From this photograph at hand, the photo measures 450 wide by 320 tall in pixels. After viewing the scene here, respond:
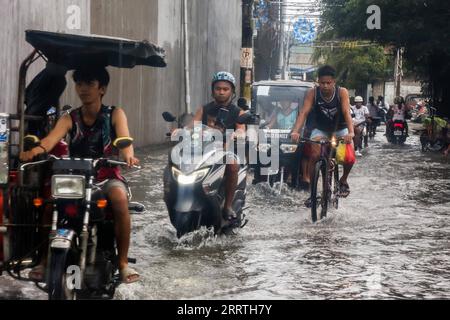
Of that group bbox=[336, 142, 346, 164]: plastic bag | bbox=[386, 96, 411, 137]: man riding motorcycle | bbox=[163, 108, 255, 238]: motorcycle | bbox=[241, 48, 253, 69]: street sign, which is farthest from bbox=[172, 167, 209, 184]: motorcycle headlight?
bbox=[386, 96, 411, 137]: man riding motorcycle

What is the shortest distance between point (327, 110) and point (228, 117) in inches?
83.3

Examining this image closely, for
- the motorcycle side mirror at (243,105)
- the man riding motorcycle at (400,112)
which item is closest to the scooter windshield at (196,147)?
the motorcycle side mirror at (243,105)

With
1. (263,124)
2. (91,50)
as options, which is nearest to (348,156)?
(263,124)

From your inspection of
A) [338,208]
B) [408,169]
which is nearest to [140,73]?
[408,169]

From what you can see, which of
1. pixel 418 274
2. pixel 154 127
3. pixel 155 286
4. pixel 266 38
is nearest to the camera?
pixel 155 286

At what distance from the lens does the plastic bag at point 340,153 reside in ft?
34.6

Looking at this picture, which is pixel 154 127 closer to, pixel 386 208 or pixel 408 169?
pixel 408 169

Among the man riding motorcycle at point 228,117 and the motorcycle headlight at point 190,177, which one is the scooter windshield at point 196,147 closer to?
the motorcycle headlight at point 190,177

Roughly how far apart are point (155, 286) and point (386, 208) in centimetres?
531

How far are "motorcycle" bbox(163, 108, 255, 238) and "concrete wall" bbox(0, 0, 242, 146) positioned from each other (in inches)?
154

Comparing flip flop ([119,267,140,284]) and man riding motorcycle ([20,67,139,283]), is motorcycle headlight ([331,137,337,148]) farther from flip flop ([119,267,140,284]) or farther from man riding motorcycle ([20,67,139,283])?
flip flop ([119,267,140,284])

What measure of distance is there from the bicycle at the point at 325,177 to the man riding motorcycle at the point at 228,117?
1.43 metres

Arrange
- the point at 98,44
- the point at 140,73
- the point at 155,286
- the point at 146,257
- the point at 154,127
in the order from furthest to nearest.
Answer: the point at 154,127
the point at 140,73
the point at 146,257
the point at 155,286
the point at 98,44

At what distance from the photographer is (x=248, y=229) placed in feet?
30.3
